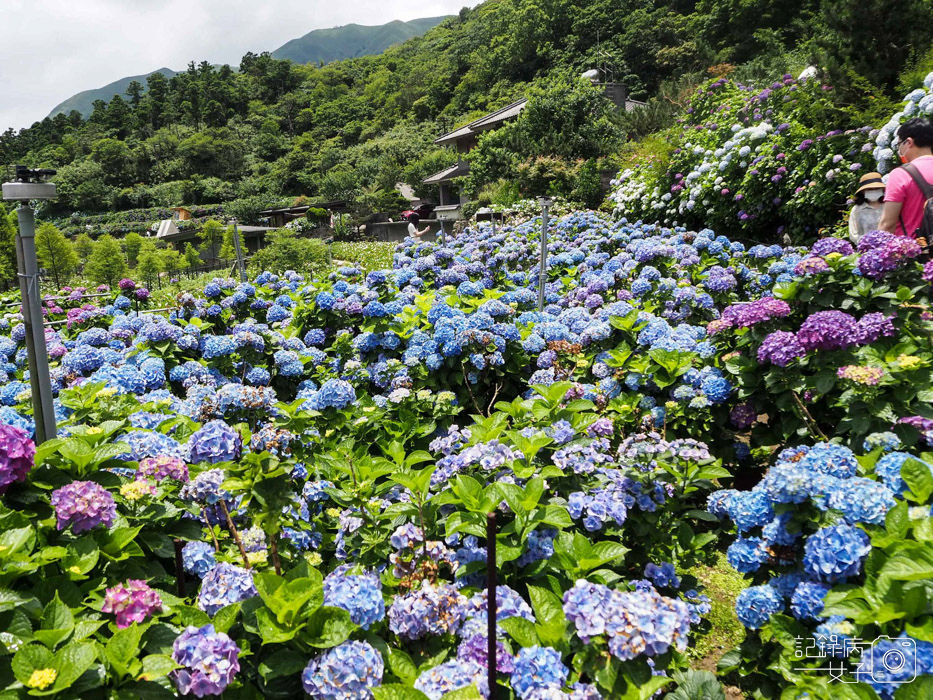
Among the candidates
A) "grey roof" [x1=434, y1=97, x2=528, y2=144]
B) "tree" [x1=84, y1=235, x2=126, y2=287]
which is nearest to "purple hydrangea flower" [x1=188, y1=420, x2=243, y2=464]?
"grey roof" [x1=434, y1=97, x2=528, y2=144]

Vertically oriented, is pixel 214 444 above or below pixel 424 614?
above

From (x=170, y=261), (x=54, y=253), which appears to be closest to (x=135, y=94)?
(x=170, y=261)

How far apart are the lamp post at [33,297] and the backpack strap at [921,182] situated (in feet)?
12.1

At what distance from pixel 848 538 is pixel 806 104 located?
734 cm

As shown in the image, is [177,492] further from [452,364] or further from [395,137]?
[395,137]

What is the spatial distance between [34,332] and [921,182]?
152 inches

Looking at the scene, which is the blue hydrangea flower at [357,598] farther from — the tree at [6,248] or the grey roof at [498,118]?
the tree at [6,248]

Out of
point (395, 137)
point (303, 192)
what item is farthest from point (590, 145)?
point (303, 192)

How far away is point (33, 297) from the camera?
5.99 ft

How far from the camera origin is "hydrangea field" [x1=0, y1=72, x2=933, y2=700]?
1.12 m

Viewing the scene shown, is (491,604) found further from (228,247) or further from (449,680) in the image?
(228,247)

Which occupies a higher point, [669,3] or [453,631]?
[669,3]

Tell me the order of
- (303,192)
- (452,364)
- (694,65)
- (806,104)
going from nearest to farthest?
(452,364)
(806,104)
(694,65)
(303,192)

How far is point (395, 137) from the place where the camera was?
51.0 m
